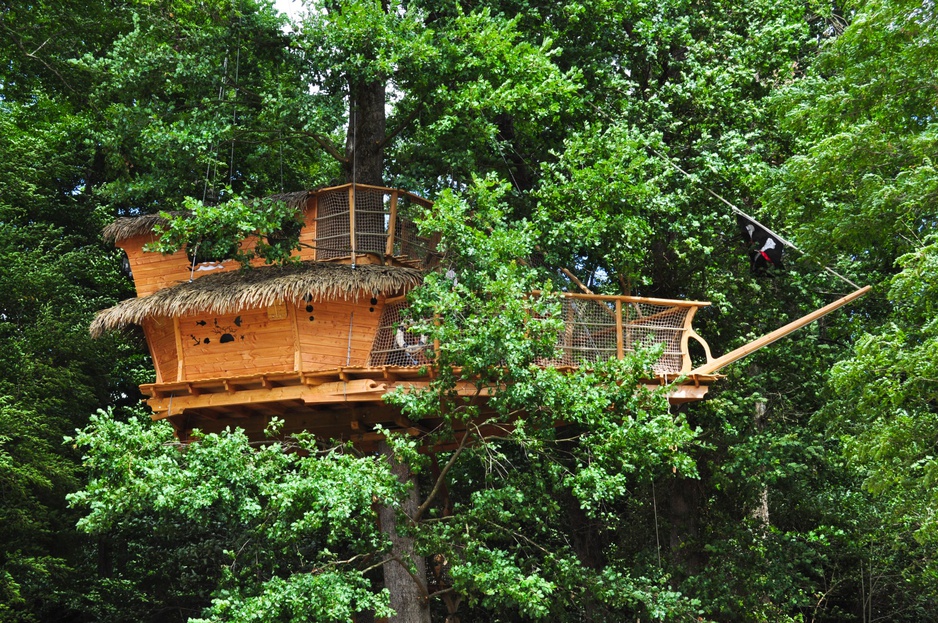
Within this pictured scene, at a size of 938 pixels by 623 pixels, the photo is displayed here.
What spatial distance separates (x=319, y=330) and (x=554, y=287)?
3.29 m

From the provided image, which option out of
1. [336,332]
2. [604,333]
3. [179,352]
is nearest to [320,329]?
[336,332]

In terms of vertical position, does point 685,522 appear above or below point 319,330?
below

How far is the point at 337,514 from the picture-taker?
1008cm

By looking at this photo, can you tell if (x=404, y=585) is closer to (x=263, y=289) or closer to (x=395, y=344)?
(x=395, y=344)

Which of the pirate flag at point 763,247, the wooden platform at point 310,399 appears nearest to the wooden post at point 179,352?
the wooden platform at point 310,399

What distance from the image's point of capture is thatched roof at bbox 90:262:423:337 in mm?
12047

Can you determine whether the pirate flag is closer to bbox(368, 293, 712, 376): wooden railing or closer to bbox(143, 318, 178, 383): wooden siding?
bbox(368, 293, 712, 376): wooden railing

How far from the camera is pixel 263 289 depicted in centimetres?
1209

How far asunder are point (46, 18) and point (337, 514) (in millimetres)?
14410

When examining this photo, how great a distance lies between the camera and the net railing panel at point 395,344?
12.4 metres

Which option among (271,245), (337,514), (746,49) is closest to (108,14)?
(271,245)

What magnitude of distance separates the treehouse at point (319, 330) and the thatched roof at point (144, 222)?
2cm

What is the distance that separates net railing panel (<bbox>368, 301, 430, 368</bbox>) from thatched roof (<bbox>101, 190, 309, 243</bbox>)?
193 cm

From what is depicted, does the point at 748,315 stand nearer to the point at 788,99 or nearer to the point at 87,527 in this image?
the point at 788,99
